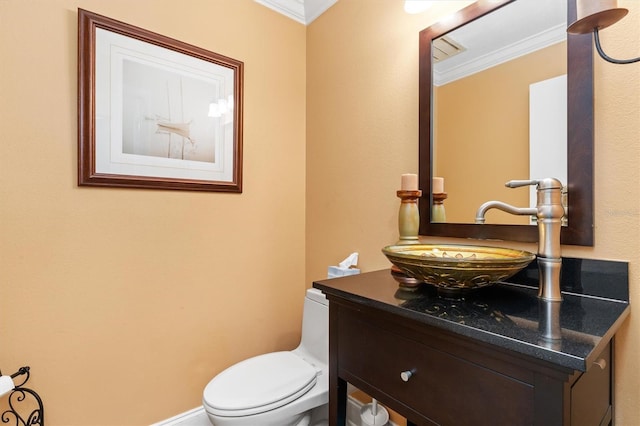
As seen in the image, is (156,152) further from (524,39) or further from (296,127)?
(524,39)

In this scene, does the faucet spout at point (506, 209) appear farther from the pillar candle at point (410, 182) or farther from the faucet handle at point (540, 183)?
the pillar candle at point (410, 182)

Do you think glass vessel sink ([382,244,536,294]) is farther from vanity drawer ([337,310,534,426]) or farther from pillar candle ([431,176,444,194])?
pillar candle ([431,176,444,194])

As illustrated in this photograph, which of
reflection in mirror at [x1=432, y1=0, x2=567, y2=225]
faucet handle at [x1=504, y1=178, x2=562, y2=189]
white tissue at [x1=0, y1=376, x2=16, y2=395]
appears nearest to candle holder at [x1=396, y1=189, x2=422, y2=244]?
reflection in mirror at [x1=432, y1=0, x2=567, y2=225]

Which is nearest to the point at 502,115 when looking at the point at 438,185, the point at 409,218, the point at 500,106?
the point at 500,106

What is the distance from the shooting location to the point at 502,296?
0.88 m

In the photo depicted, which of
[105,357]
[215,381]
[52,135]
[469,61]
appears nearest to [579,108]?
[469,61]

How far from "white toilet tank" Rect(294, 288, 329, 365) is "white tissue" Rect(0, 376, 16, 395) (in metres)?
1.16

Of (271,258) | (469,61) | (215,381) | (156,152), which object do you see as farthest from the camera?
(271,258)

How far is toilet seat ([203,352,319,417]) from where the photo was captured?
46.0 inches

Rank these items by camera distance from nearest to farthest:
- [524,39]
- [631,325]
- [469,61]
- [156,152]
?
1. [631,325]
2. [524,39]
3. [469,61]
4. [156,152]

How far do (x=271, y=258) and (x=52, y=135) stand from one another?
119cm

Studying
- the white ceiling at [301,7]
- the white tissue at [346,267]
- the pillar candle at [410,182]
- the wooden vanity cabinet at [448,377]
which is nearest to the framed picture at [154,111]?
the white ceiling at [301,7]

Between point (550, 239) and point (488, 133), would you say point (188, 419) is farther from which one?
point (488, 133)

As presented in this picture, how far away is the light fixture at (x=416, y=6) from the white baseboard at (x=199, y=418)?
6.13ft
